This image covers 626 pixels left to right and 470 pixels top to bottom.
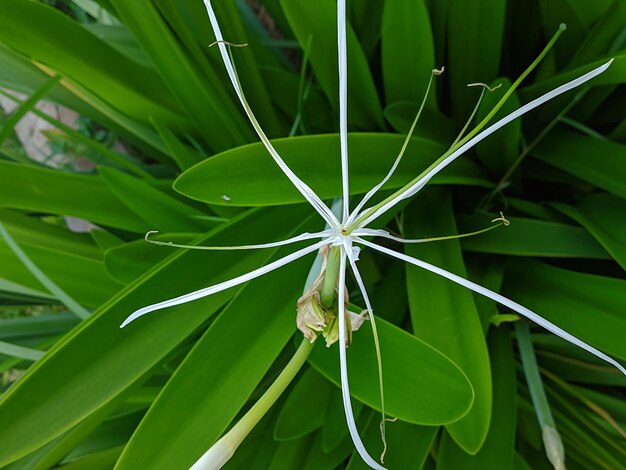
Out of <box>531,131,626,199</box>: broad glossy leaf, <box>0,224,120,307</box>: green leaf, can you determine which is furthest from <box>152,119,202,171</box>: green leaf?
<box>531,131,626,199</box>: broad glossy leaf

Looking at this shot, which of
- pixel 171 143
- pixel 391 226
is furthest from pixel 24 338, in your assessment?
pixel 391 226

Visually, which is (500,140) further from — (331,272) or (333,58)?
(331,272)

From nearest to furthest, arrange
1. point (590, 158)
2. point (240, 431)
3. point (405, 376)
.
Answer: point (240, 431) < point (405, 376) < point (590, 158)

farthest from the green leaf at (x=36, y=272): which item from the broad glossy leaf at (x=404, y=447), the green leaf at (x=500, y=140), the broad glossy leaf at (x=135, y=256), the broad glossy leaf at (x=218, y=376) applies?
the green leaf at (x=500, y=140)

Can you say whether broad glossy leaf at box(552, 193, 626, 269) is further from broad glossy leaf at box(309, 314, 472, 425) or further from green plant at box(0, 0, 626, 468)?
broad glossy leaf at box(309, 314, 472, 425)

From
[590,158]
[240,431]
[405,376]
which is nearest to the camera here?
[240,431]

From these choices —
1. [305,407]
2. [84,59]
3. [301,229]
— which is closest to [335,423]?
[305,407]
